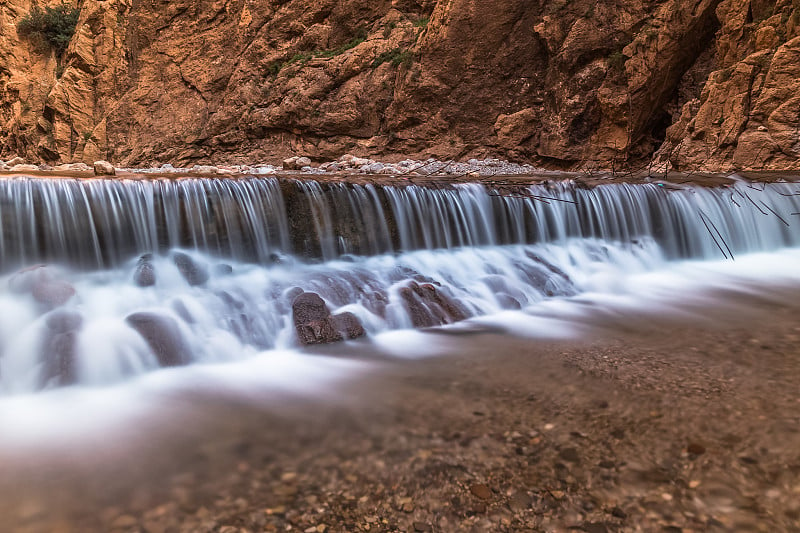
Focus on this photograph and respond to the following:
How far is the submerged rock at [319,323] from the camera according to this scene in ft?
11.6

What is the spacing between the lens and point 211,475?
1778mm

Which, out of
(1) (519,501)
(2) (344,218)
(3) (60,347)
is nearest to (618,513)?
(1) (519,501)

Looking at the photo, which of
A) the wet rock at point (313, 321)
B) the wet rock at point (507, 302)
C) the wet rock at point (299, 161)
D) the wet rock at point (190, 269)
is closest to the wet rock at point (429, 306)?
the wet rock at point (507, 302)

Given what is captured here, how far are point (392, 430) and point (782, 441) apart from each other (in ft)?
4.69

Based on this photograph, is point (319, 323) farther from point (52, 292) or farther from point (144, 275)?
point (52, 292)

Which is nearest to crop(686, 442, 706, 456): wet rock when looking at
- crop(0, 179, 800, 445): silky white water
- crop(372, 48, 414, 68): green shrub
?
crop(0, 179, 800, 445): silky white water

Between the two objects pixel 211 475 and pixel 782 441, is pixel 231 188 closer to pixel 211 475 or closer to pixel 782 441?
pixel 211 475

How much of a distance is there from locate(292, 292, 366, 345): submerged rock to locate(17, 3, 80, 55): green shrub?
20864mm

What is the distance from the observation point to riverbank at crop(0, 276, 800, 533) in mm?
1486

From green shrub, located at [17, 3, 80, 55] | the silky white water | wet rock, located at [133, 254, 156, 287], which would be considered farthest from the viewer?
green shrub, located at [17, 3, 80, 55]

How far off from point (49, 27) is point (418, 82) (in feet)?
52.3

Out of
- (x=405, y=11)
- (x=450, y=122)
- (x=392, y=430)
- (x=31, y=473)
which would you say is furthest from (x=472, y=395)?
(x=405, y=11)

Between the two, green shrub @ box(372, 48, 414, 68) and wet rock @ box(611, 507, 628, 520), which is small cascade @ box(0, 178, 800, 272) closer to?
wet rock @ box(611, 507, 628, 520)

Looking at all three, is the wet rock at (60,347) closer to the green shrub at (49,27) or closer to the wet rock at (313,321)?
the wet rock at (313,321)
